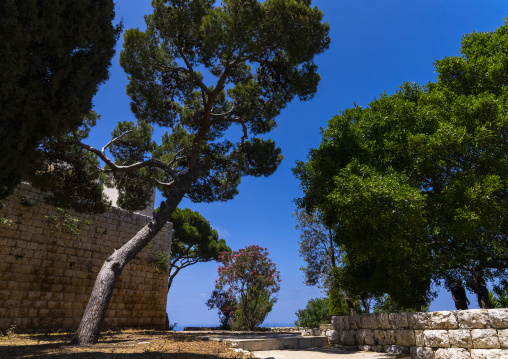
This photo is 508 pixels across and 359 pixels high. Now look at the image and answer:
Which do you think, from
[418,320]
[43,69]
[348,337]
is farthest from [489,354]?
[43,69]

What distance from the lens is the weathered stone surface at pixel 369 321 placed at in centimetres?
827

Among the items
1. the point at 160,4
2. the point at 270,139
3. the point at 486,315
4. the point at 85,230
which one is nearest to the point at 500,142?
the point at 486,315

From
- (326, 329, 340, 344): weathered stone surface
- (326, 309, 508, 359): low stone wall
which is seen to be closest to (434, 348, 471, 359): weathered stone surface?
(326, 309, 508, 359): low stone wall

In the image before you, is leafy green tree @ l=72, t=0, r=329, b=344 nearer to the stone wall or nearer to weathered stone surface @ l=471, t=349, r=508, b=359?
the stone wall

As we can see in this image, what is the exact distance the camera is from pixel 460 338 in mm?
6152

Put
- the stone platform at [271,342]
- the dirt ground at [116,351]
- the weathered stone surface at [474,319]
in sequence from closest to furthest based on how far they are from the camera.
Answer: the dirt ground at [116,351], the weathered stone surface at [474,319], the stone platform at [271,342]

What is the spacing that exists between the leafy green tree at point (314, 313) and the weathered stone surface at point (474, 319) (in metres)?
15.0

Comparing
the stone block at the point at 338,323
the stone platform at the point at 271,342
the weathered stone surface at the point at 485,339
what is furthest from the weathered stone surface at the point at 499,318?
the stone platform at the point at 271,342

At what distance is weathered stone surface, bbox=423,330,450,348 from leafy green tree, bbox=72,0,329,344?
7.08m

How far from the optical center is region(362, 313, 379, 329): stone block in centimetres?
827

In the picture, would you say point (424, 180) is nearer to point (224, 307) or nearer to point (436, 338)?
point (436, 338)

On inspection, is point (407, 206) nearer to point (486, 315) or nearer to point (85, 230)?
point (486, 315)

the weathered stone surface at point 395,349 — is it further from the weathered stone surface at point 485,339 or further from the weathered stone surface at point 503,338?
the weathered stone surface at point 503,338

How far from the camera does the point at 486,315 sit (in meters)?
5.91
